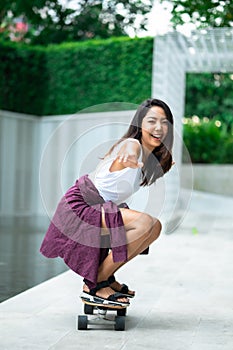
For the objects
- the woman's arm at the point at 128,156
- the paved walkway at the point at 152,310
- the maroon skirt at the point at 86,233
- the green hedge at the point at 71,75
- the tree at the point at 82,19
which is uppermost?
the tree at the point at 82,19

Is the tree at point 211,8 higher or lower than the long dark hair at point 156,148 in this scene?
higher

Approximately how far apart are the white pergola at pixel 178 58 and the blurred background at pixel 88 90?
→ 17 millimetres

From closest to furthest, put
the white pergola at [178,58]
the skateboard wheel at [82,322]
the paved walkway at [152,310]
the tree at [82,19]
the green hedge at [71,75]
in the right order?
the paved walkway at [152,310] < the skateboard wheel at [82,322] < the white pergola at [178,58] < the green hedge at [71,75] < the tree at [82,19]

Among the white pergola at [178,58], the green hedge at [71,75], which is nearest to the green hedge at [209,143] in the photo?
the green hedge at [71,75]

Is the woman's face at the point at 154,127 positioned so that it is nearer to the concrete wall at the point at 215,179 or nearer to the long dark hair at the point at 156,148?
the long dark hair at the point at 156,148

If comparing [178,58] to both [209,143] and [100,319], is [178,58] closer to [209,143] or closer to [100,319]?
[100,319]

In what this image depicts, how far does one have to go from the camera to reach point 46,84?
13.5 metres

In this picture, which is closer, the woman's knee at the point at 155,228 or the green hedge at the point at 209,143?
the woman's knee at the point at 155,228

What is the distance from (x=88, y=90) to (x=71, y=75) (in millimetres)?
527

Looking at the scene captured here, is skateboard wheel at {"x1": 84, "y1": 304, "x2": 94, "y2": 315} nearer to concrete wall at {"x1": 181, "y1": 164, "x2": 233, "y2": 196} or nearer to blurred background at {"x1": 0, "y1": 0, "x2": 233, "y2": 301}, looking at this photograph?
blurred background at {"x1": 0, "y1": 0, "x2": 233, "y2": 301}

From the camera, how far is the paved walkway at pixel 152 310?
365 cm

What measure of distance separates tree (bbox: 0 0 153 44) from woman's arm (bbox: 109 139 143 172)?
12894 millimetres

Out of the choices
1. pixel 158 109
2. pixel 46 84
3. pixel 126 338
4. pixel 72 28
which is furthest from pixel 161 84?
pixel 72 28

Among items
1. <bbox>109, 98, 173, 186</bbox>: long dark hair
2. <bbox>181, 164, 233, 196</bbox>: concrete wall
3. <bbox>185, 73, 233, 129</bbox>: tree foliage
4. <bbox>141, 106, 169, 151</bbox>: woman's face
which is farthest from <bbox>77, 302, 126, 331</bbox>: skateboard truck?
<bbox>185, 73, 233, 129</bbox>: tree foliage
